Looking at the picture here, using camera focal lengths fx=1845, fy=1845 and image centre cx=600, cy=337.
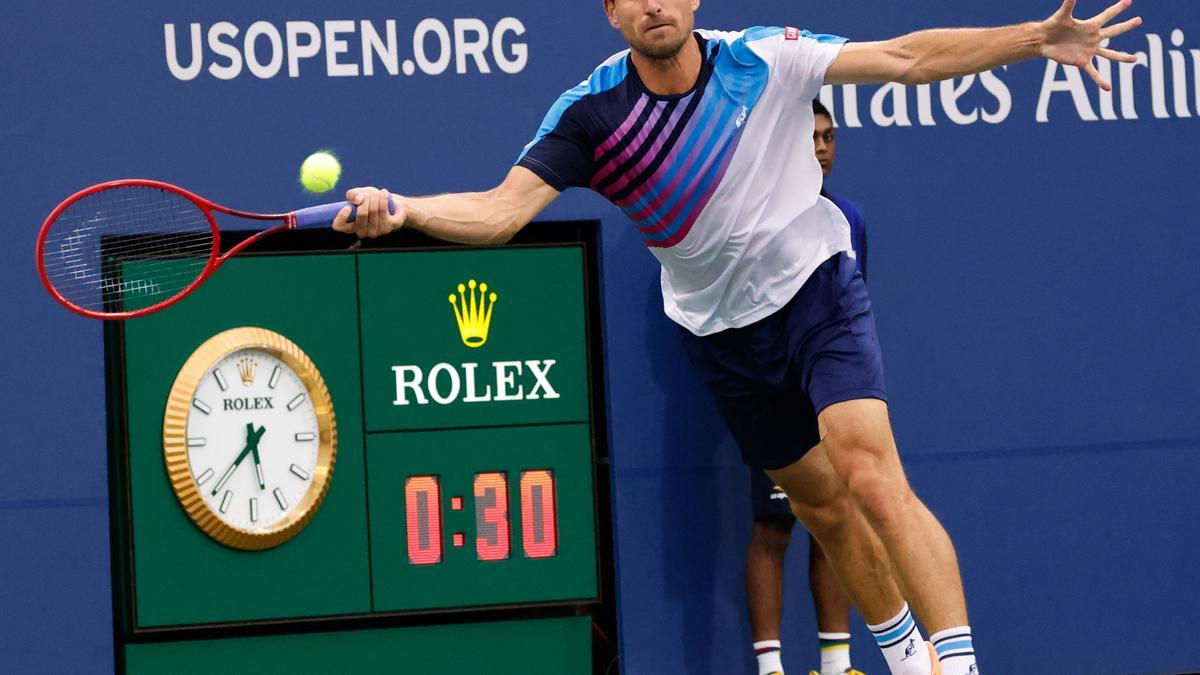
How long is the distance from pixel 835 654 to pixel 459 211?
2247 mm

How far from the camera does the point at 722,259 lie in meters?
4.45

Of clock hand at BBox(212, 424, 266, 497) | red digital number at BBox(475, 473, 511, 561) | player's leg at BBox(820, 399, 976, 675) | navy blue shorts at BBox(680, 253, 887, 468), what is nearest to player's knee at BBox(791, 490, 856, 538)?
navy blue shorts at BBox(680, 253, 887, 468)

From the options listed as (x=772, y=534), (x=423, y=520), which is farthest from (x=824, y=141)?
(x=423, y=520)

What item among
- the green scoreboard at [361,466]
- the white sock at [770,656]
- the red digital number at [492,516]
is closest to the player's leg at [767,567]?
the white sock at [770,656]

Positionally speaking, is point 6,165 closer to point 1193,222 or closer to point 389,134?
point 389,134

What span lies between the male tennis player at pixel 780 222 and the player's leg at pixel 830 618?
97cm

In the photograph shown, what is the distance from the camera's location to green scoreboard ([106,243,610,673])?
17.2 ft

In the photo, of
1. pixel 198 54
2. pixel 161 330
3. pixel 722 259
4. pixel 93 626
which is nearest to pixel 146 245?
pixel 161 330

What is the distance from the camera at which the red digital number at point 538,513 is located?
5.41m

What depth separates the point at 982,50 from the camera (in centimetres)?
404

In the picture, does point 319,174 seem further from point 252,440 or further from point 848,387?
point 252,440

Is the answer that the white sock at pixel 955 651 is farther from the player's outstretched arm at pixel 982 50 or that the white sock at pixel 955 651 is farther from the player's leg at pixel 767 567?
the player's leg at pixel 767 567

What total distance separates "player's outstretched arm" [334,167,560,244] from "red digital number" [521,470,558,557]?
1.44 metres

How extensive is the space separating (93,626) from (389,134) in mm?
1658
